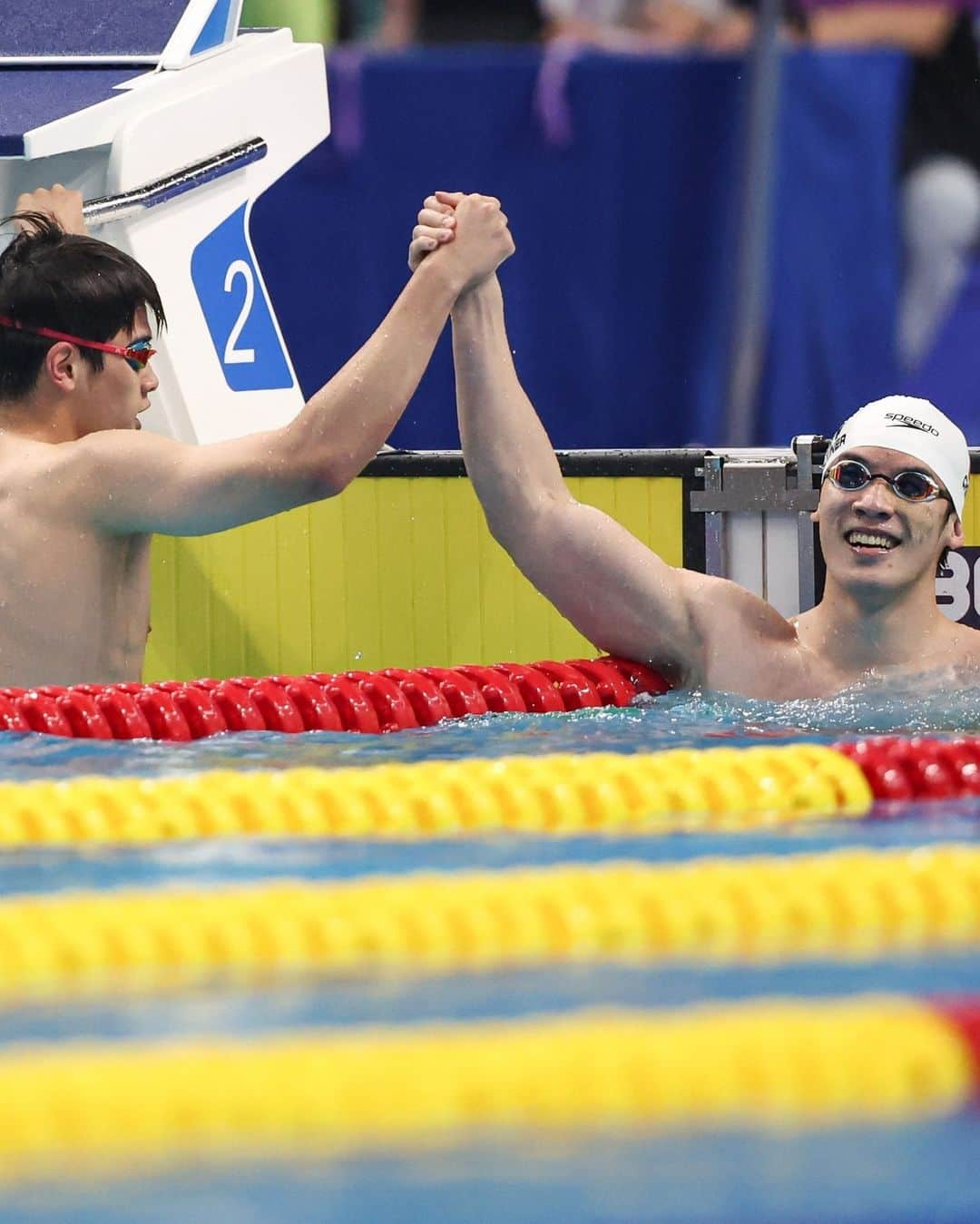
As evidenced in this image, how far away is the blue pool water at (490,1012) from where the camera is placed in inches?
51.2

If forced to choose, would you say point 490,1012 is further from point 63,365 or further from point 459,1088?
point 63,365

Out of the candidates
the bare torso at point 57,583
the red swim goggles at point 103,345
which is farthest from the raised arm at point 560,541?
the bare torso at point 57,583

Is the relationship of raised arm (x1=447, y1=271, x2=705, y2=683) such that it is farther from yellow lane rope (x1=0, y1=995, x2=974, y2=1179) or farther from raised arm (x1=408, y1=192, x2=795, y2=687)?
yellow lane rope (x1=0, y1=995, x2=974, y2=1179)

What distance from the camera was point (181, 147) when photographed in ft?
12.6

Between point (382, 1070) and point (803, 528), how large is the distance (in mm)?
2480

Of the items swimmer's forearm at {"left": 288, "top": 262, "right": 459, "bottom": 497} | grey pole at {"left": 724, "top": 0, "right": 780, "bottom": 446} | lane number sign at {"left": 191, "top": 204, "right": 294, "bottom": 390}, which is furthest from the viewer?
grey pole at {"left": 724, "top": 0, "right": 780, "bottom": 446}

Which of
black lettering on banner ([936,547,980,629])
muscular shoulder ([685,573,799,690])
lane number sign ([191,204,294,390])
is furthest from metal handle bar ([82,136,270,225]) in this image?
black lettering on banner ([936,547,980,629])

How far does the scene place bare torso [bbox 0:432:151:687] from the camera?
2998 millimetres

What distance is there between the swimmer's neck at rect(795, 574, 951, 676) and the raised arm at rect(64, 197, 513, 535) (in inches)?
30.7

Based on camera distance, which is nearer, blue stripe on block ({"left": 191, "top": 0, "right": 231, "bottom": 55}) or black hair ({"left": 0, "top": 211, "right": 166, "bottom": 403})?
black hair ({"left": 0, "top": 211, "right": 166, "bottom": 403})

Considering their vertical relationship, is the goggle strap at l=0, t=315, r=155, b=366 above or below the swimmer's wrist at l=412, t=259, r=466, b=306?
below

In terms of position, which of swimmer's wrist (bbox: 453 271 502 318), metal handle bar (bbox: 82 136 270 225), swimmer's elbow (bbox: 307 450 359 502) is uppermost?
metal handle bar (bbox: 82 136 270 225)

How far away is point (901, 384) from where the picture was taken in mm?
5469

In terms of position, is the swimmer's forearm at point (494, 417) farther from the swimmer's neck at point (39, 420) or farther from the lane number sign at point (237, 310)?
the lane number sign at point (237, 310)
